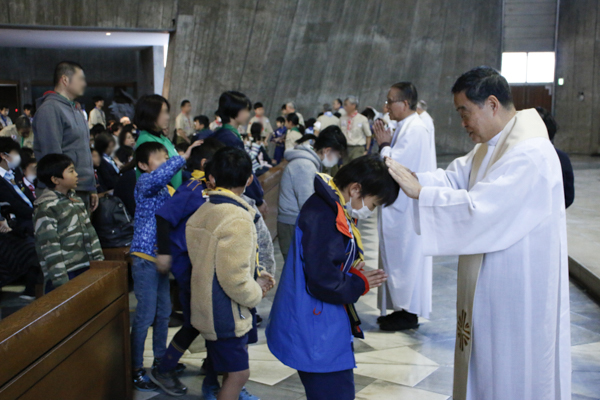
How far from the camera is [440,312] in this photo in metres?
4.66

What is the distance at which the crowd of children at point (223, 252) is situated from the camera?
2.15 m

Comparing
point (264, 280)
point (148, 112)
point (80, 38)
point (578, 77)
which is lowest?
point (264, 280)

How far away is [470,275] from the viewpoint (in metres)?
2.36

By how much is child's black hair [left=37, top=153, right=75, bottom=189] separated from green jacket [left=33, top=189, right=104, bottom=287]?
6 cm

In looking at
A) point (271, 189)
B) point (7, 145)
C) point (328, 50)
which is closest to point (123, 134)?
Result: point (7, 145)

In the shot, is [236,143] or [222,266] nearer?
[222,266]

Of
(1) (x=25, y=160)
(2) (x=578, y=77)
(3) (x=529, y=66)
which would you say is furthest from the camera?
(3) (x=529, y=66)

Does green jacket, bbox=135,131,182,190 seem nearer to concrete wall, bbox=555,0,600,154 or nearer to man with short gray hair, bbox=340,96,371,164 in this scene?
man with short gray hair, bbox=340,96,371,164

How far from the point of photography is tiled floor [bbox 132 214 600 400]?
315cm

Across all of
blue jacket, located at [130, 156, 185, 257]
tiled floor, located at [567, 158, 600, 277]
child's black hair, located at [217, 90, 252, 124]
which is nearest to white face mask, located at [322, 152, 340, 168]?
child's black hair, located at [217, 90, 252, 124]

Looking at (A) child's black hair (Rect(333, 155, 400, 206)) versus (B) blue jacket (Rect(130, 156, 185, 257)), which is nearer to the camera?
(A) child's black hair (Rect(333, 155, 400, 206))

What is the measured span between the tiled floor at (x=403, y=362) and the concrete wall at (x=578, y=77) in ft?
47.1

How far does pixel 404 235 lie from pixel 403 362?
3.30 ft

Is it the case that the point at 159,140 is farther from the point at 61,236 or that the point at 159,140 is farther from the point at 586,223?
the point at 586,223
